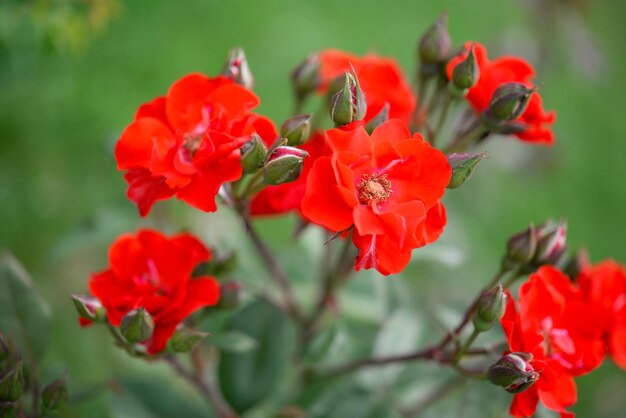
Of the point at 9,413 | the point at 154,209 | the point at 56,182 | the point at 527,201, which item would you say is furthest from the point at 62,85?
the point at 527,201

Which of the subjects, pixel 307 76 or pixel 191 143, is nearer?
pixel 191 143

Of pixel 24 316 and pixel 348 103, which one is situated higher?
pixel 348 103

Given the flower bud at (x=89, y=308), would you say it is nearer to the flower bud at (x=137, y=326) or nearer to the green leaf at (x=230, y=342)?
the flower bud at (x=137, y=326)

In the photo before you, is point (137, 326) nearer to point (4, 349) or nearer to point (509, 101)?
point (4, 349)

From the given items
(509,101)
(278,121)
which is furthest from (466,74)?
(278,121)

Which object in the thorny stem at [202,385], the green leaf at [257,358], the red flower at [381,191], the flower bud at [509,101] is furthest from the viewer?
the green leaf at [257,358]

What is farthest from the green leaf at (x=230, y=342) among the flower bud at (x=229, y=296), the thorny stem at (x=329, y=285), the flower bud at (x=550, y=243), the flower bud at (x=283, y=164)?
the flower bud at (x=550, y=243)

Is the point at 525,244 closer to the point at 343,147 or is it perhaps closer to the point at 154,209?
the point at 343,147
